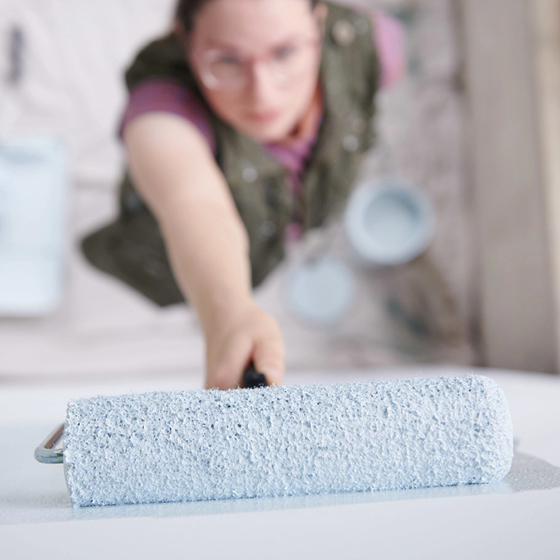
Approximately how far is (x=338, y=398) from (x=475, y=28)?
4.50 feet

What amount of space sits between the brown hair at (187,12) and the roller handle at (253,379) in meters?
0.69

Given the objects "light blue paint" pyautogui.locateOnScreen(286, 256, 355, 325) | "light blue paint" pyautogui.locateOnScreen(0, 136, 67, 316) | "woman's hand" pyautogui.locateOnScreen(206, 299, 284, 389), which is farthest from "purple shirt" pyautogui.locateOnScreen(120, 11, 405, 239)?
"woman's hand" pyautogui.locateOnScreen(206, 299, 284, 389)

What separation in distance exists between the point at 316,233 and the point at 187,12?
2.07ft

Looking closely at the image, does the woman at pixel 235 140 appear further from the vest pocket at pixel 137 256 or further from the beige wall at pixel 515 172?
the beige wall at pixel 515 172

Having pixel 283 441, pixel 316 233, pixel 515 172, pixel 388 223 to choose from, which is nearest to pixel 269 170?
pixel 316 233

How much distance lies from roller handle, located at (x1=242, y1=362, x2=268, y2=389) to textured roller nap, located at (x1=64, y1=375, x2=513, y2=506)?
0.09 meters

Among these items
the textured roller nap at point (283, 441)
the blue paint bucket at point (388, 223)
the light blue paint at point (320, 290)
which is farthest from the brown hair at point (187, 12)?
the textured roller nap at point (283, 441)

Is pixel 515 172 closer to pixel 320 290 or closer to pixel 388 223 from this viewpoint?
pixel 388 223

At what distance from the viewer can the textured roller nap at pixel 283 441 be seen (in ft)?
1.21

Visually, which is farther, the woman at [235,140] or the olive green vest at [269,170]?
the olive green vest at [269,170]

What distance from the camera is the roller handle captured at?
0.49 metres

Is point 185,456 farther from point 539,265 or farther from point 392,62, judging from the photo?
point 392,62

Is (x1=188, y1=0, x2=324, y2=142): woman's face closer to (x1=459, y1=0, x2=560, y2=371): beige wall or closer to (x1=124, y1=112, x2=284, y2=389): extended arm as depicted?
(x1=124, y1=112, x2=284, y2=389): extended arm

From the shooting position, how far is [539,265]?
3.84 ft
